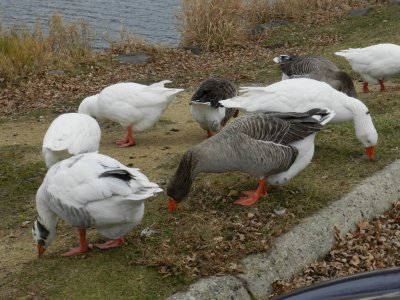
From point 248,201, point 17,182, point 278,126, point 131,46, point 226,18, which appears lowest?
point 131,46

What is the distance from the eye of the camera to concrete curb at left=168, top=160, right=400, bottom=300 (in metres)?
4.52

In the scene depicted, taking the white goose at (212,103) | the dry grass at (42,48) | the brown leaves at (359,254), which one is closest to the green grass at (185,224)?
the brown leaves at (359,254)

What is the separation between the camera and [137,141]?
8258 mm

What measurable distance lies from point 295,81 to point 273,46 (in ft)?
23.2

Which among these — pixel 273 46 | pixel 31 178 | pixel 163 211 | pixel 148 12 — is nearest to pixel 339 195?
pixel 163 211

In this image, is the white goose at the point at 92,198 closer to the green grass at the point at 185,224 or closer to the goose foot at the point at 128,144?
the green grass at the point at 185,224

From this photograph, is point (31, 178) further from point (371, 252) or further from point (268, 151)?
point (371, 252)

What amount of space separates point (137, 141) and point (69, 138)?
6.00ft

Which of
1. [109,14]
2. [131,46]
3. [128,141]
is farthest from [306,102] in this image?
[109,14]

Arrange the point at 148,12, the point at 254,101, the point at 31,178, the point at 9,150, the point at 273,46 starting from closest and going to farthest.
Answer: the point at 254,101 → the point at 31,178 → the point at 9,150 → the point at 273,46 → the point at 148,12

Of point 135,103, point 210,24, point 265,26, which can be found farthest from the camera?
point 265,26

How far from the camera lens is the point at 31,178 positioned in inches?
279

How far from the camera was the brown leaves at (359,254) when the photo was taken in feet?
16.4

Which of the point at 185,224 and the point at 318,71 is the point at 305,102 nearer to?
the point at 318,71
